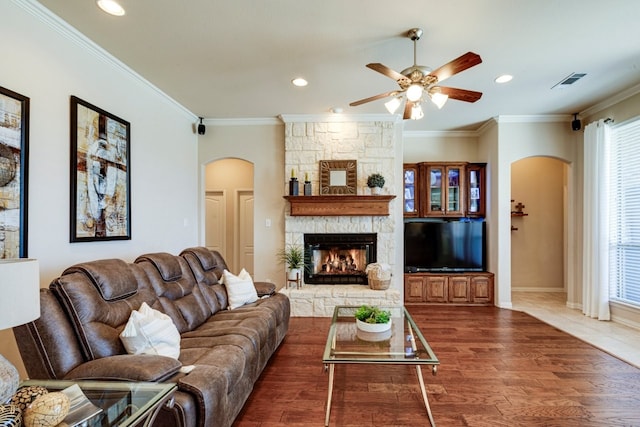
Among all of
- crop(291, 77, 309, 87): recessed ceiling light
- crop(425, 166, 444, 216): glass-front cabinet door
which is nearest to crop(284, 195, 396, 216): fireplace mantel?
crop(425, 166, 444, 216): glass-front cabinet door

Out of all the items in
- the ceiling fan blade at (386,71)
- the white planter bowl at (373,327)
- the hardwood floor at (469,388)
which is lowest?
the hardwood floor at (469,388)

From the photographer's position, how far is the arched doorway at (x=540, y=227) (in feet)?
20.4

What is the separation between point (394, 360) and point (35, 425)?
5.81ft

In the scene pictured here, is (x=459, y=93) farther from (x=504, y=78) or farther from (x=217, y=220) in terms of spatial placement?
(x=217, y=220)

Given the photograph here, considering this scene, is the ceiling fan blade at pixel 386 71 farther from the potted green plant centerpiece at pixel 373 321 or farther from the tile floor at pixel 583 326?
the tile floor at pixel 583 326

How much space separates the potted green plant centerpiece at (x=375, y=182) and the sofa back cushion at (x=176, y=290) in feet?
9.40

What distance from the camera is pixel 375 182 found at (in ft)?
16.1

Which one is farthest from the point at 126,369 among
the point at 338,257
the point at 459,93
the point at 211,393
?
the point at 338,257

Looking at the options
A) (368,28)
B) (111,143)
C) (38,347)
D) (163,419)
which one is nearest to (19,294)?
(38,347)

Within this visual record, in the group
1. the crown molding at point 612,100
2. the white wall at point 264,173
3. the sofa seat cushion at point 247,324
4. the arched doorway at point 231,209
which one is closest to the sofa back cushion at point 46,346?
the sofa seat cushion at point 247,324

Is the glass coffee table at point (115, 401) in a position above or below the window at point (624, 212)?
below

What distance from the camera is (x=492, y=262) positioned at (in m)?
5.37

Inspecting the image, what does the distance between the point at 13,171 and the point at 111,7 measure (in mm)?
1338

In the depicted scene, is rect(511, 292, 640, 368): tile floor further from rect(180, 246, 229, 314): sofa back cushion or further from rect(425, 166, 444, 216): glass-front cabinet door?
rect(180, 246, 229, 314): sofa back cushion
